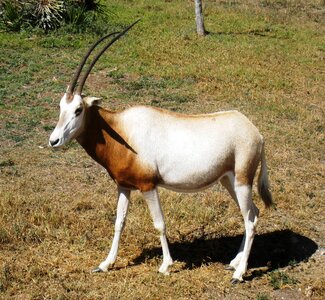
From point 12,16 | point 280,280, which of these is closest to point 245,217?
point 280,280

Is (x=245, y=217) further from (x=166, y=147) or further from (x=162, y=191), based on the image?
(x=162, y=191)

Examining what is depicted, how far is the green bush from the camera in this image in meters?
18.7

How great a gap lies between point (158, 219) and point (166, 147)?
0.80 m

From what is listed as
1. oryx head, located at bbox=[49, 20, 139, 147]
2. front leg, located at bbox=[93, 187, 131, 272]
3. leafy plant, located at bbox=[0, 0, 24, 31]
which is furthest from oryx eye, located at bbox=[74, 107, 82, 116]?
leafy plant, located at bbox=[0, 0, 24, 31]

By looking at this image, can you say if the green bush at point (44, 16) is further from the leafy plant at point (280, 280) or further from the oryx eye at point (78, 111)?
the leafy plant at point (280, 280)

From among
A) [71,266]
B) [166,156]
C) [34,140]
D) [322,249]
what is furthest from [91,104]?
[34,140]

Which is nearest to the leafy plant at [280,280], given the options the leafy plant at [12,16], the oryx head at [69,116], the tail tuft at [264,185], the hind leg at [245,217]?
the hind leg at [245,217]

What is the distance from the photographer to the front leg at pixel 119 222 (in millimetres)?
6172

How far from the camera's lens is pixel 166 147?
5816 mm

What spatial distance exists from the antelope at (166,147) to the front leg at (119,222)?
0.52ft

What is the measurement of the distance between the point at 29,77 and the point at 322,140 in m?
7.42

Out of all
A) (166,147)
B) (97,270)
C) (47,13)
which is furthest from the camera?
(47,13)

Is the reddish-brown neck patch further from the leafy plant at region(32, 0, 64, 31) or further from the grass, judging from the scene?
the leafy plant at region(32, 0, 64, 31)

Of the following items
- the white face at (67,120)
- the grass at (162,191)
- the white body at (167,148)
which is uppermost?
the white face at (67,120)
